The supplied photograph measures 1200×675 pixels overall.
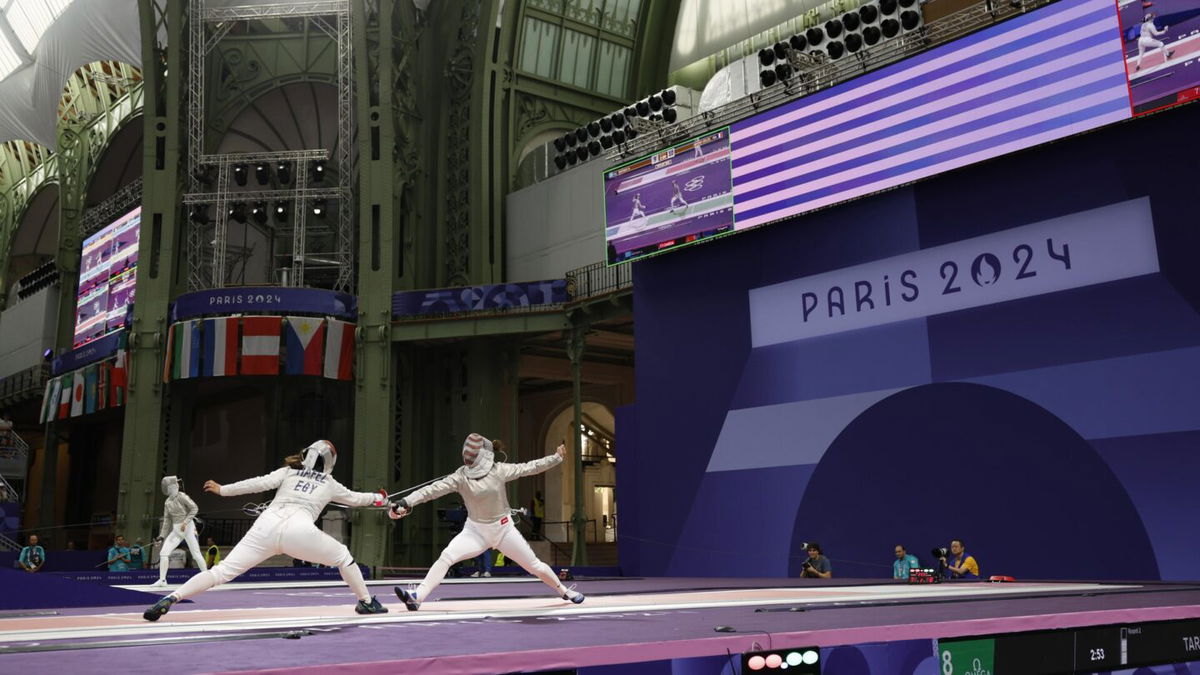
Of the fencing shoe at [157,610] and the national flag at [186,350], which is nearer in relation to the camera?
the fencing shoe at [157,610]

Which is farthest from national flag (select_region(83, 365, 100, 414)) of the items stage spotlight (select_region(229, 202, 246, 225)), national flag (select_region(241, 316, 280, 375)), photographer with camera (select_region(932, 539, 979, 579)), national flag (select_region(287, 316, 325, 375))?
photographer with camera (select_region(932, 539, 979, 579))

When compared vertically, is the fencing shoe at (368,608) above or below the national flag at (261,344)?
below

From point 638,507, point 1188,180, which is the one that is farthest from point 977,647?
point 638,507

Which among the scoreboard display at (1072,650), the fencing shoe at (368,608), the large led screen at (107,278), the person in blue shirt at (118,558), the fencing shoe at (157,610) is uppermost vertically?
the large led screen at (107,278)

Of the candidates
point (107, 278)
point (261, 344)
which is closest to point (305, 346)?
point (261, 344)

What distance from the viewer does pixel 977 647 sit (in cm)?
639

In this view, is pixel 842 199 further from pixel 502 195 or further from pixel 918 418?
pixel 502 195

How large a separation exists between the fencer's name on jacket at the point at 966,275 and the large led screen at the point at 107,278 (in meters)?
25.8

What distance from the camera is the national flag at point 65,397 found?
38.9 meters

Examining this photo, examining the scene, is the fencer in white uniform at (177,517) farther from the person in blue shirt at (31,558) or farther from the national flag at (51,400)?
the national flag at (51,400)

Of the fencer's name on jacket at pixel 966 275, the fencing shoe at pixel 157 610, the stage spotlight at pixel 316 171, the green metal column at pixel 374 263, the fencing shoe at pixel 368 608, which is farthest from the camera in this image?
the stage spotlight at pixel 316 171

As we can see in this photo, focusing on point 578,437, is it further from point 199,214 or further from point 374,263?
point 199,214

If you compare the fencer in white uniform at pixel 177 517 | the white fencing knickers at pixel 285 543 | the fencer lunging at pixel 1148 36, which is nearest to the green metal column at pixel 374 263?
the fencer in white uniform at pixel 177 517

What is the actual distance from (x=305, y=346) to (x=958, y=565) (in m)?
22.0
